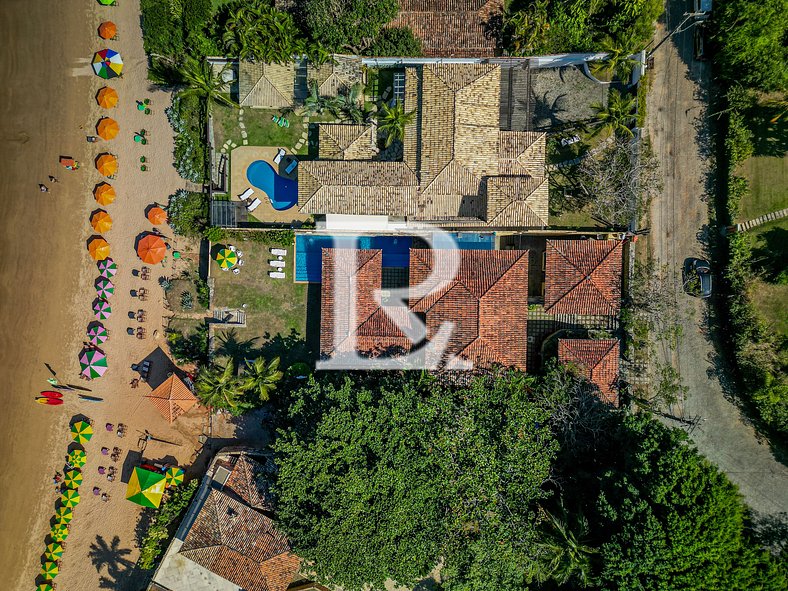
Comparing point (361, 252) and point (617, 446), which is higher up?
point (361, 252)

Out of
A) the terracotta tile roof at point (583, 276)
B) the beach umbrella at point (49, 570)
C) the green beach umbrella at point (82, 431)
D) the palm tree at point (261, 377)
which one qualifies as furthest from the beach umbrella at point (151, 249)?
the terracotta tile roof at point (583, 276)

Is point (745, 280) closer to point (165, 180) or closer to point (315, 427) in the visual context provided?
point (315, 427)

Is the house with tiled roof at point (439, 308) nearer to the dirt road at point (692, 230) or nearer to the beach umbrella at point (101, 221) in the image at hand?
the dirt road at point (692, 230)

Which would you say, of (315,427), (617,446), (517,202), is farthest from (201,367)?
(617,446)

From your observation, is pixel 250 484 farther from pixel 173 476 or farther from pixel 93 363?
pixel 93 363

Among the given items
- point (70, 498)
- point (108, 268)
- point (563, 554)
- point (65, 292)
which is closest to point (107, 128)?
point (108, 268)
